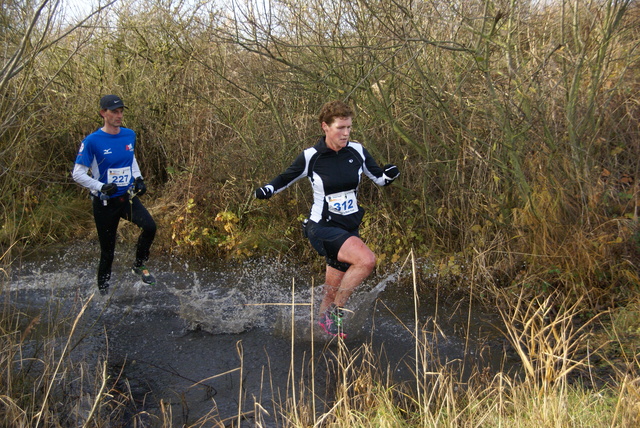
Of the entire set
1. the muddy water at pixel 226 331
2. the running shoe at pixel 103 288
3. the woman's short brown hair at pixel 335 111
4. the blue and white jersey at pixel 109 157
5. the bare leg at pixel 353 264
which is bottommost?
the muddy water at pixel 226 331

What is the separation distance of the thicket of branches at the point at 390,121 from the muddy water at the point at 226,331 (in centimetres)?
69

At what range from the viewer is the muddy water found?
4340 mm

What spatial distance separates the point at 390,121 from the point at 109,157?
2767 millimetres

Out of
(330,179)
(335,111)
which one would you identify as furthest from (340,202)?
(335,111)

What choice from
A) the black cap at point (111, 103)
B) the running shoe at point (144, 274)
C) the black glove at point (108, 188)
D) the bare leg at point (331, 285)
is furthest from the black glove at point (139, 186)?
the bare leg at point (331, 285)

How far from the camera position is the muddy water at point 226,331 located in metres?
4.34

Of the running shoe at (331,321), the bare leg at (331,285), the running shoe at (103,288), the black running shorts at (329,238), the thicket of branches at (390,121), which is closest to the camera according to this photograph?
the black running shorts at (329,238)

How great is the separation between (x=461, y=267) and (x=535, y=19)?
2656 mm

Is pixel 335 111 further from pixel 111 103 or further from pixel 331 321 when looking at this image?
pixel 111 103

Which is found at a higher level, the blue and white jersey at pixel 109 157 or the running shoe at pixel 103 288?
the blue and white jersey at pixel 109 157

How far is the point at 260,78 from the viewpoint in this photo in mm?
7570

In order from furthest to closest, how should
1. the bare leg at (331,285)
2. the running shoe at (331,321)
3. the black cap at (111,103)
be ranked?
the black cap at (111,103), the bare leg at (331,285), the running shoe at (331,321)

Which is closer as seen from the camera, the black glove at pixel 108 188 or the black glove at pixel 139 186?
the black glove at pixel 108 188

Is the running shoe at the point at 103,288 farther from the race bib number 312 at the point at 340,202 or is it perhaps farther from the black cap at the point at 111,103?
the race bib number 312 at the point at 340,202
